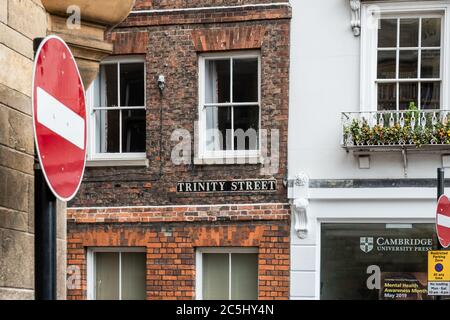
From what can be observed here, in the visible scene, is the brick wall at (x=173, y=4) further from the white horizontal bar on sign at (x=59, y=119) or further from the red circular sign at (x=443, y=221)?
the white horizontal bar on sign at (x=59, y=119)

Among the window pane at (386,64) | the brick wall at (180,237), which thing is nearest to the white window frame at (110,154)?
the brick wall at (180,237)

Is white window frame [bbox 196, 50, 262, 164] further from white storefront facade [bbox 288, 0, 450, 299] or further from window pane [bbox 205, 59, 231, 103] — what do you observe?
white storefront facade [bbox 288, 0, 450, 299]

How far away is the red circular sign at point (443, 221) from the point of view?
9516 millimetres

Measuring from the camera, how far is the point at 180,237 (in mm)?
11914

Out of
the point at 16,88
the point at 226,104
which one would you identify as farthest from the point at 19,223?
the point at 226,104

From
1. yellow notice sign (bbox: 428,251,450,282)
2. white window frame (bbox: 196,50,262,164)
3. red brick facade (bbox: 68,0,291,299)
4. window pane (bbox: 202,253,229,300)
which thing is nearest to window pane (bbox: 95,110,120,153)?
red brick facade (bbox: 68,0,291,299)

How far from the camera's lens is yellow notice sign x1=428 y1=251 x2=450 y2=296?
371 inches

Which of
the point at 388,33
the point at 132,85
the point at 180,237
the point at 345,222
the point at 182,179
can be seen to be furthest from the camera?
the point at 132,85

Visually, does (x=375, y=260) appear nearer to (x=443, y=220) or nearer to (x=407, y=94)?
(x=443, y=220)

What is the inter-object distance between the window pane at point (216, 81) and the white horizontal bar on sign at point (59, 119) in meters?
9.11

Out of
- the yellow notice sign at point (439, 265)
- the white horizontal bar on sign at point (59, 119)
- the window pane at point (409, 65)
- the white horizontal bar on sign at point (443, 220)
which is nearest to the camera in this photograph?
the white horizontal bar on sign at point (59, 119)

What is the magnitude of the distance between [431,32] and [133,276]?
5075mm

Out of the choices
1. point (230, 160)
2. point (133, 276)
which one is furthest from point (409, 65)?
point (133, 276)

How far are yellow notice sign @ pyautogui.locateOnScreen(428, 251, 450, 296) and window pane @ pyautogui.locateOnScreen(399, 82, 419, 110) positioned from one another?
100 inches
